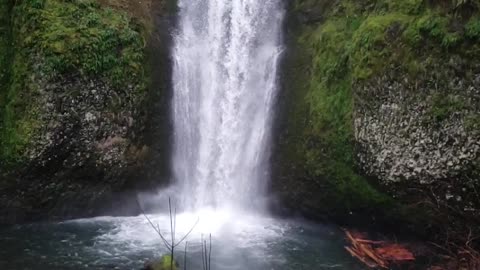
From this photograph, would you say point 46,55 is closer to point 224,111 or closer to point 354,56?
point 224,111

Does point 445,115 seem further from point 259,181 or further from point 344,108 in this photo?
point 259,181

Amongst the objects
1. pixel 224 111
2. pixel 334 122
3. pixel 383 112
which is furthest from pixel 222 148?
pixel 383 112

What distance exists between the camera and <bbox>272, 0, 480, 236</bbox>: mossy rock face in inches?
317

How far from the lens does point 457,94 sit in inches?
316

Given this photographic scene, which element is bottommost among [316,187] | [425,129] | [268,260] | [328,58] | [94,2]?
[268,260]

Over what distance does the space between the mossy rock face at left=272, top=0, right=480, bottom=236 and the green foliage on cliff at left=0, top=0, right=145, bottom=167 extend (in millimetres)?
3980

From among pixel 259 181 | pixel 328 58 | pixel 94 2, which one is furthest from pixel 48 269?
pixel 328 58

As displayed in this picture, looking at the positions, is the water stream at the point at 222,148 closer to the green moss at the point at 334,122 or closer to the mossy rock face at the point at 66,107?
the mossy rock face at the point at 66,107

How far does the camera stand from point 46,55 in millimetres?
9148

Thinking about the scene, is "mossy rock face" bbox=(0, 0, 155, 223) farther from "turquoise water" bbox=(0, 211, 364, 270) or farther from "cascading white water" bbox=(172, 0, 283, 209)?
"cascading white water" bbox=(172, 0, 283, 209)

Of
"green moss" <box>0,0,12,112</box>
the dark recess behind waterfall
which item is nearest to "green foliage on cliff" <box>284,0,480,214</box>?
the dark recess behind waterfall

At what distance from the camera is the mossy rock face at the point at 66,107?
917 centimetres

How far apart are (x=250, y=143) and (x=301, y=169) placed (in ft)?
4.50

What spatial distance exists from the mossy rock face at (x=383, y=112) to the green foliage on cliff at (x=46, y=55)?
157 inches
